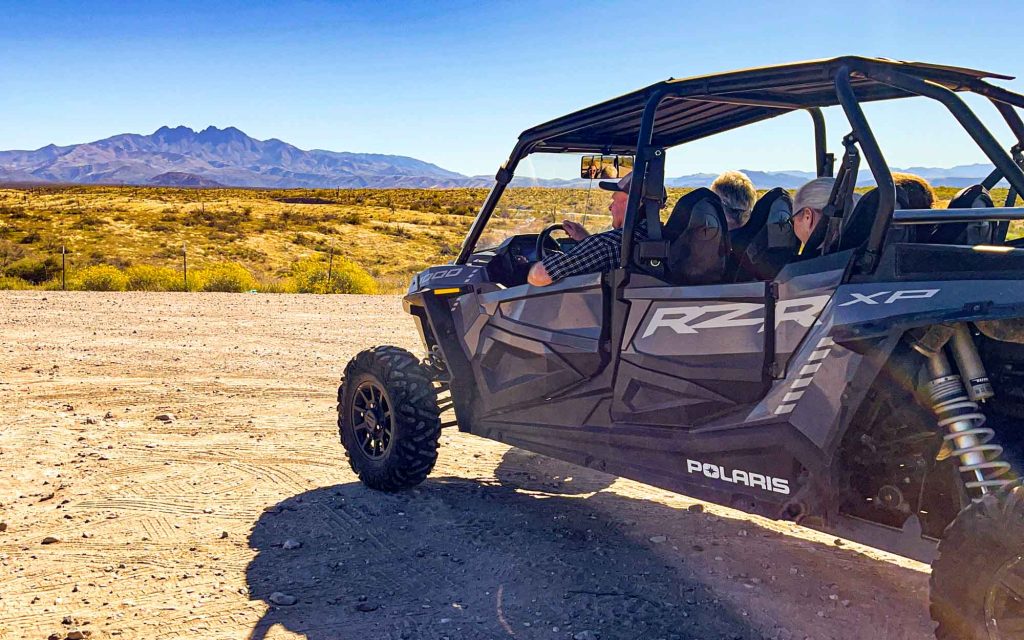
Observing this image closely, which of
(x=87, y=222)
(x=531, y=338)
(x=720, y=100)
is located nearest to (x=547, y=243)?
(x=531, y=338)

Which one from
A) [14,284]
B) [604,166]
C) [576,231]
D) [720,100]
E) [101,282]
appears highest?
[720,100]

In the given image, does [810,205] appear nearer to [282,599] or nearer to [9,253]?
[282,599]

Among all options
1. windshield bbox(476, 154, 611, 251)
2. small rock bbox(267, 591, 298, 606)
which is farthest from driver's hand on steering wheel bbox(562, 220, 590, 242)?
small rock bbox(267, 591, 298, 606)

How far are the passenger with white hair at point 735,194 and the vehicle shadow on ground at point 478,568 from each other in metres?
1.78

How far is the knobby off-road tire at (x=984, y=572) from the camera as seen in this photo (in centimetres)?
288

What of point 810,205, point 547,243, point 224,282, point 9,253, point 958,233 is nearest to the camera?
point 958,233

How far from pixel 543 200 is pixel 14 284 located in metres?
19.3

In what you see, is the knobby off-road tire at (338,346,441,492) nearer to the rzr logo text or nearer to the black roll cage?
the black roll cage

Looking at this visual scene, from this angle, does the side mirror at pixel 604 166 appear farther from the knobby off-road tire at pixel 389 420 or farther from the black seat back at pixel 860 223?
the black seat back at pixel 860 223

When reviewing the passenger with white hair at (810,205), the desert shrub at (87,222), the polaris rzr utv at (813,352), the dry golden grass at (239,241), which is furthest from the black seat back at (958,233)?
the desert shrub at (87,222)

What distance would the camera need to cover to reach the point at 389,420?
567 cm

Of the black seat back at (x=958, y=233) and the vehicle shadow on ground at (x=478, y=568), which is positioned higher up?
the black seat back at (x=958, y=233)

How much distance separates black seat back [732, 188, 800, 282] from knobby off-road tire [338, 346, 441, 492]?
2.10 metres

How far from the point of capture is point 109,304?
49.2ft
